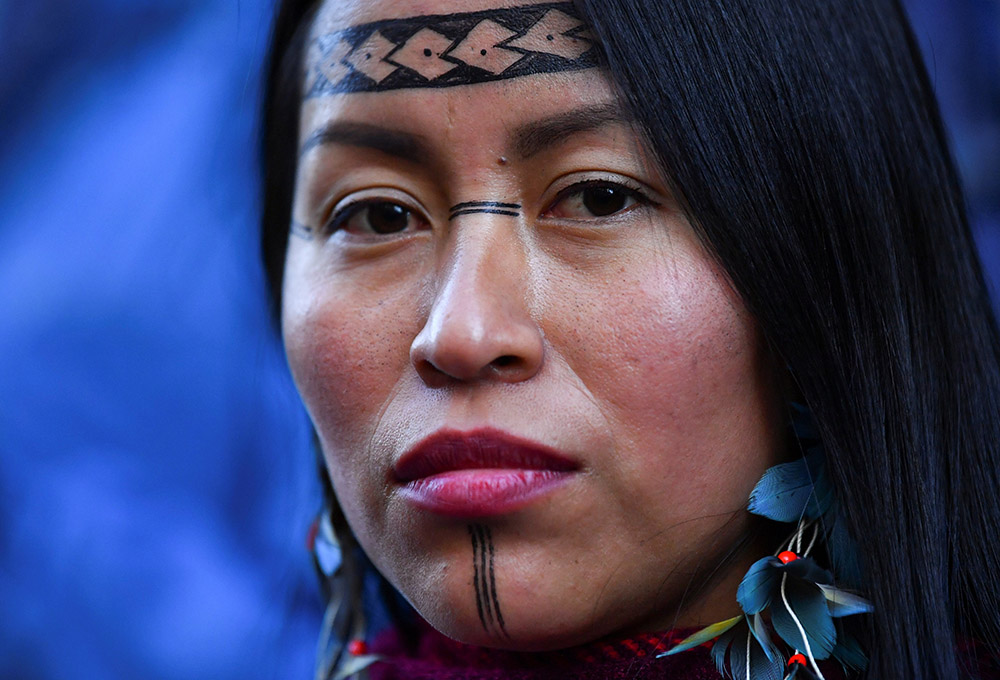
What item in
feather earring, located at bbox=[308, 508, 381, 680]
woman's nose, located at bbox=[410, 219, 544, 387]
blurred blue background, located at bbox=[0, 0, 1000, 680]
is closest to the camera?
woman's nose, located at bbox=[410, 219, 544, 387]

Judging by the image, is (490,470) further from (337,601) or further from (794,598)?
(337,601)

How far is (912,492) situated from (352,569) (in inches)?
36.7

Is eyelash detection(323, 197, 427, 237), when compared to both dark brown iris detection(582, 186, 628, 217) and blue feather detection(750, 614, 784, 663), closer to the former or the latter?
dark brown iris detection(582, 186, 628, 217)

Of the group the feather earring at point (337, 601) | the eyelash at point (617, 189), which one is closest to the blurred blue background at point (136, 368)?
the feather earring at point (337, 601)

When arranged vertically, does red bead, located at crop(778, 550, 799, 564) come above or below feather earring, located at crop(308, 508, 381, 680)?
above

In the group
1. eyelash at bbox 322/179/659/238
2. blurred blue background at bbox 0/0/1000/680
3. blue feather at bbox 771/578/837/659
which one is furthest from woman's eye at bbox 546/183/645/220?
blurred blue background at bbox 0/0/1000/680

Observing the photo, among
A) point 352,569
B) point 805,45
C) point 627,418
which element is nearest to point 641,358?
point 627,418

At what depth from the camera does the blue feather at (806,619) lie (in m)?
1.16

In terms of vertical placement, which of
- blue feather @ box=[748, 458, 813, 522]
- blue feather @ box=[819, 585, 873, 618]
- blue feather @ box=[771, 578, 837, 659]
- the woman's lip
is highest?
the woman's lip

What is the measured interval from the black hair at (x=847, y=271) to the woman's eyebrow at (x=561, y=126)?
0.04 m

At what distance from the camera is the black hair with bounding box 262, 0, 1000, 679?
118cm

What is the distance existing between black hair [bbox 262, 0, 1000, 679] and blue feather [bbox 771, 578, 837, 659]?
0.17ft

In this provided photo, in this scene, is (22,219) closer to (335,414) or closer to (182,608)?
(182,608)

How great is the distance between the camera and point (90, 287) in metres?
2.55
